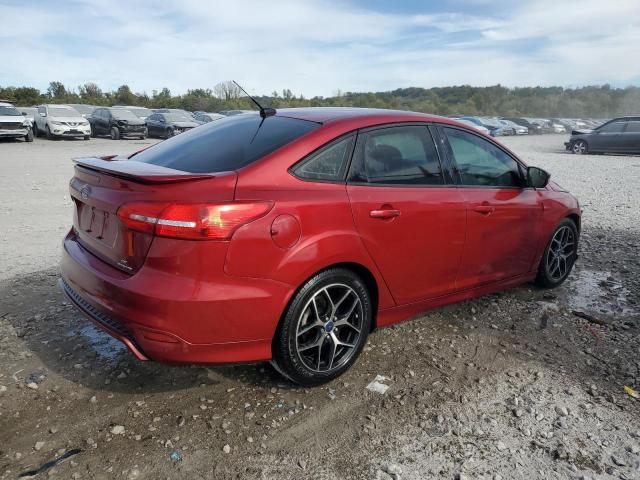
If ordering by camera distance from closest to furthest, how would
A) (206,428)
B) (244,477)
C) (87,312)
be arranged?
(244,477) < (206,428) < (87,312)

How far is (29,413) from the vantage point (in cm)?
277

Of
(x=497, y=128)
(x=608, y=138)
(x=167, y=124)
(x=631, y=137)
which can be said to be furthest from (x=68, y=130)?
(x=497, y=128)

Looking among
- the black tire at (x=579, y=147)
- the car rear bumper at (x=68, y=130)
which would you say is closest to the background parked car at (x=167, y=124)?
the car rear bumper at (x=68, y=130)

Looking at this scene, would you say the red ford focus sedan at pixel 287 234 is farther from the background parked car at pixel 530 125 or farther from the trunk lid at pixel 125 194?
the background parked car at pixel 530 125

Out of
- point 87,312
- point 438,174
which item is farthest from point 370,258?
point 87,312

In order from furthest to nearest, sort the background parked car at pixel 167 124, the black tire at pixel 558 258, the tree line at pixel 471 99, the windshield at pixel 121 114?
the tree line at pixel 471 99 → the background parked car at pixel 167 124 → the windshield at pixel 121 114 → the black tire at pixel 558 258

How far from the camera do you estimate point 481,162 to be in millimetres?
3979

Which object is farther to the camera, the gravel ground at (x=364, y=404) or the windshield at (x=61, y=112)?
the windshield at (x=61, y=112)

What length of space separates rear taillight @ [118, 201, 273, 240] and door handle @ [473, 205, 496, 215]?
195 cm

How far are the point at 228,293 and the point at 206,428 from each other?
77cm

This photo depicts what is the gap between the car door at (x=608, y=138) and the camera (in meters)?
21.2

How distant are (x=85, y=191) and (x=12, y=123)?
21242mm

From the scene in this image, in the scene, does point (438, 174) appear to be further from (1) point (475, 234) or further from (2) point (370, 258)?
(2) point (370, 258)

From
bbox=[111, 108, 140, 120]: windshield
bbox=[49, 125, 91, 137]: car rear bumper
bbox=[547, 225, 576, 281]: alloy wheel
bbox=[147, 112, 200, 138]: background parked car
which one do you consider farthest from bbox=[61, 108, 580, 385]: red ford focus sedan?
bbox=[111, 108, 140, 120]: windshield
